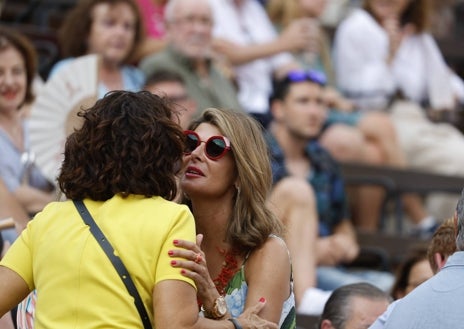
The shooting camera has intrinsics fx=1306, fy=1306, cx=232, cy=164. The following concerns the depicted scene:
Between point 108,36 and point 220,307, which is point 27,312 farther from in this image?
point 108,36

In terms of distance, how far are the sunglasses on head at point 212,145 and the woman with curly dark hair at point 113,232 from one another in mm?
391

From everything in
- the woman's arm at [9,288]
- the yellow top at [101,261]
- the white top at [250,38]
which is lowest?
the white top at [250,38]

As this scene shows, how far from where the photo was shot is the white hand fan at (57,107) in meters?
6.73

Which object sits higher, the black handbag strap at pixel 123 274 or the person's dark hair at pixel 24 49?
the black handbag strap at pixel 123 274

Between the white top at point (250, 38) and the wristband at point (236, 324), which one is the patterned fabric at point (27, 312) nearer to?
the wristband at point (236, 324)

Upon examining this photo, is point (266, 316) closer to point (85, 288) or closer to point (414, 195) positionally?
point (85, 288)

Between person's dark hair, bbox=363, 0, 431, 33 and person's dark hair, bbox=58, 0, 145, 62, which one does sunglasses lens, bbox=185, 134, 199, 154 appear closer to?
person's dark hair, bbox=58, 0, 145, 62

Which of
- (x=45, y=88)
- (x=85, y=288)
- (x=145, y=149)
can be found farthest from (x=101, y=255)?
(x=45, y=88)

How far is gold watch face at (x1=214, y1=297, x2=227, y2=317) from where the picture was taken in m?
3.98

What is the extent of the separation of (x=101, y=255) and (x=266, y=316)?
28.0 inches

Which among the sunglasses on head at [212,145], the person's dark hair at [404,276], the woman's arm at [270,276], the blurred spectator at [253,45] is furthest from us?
the blurred spectator at [253,45]

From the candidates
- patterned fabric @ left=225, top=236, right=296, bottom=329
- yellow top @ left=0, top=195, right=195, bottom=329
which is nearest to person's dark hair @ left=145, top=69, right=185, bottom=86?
patterned fabric @ left=225, top=236, right=296, bottom=329

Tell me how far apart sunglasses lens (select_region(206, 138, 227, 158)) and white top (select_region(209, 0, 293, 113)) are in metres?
5.22

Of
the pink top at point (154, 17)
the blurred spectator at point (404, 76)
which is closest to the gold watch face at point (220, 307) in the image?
the pink top at point (154, 17)
